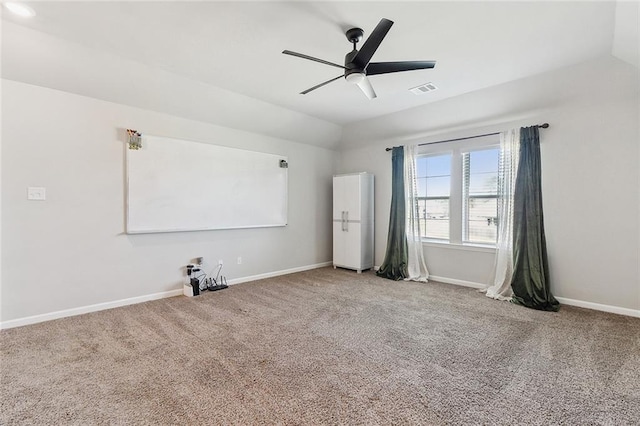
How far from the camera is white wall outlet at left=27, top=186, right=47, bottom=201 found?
327 cm

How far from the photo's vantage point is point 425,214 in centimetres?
545

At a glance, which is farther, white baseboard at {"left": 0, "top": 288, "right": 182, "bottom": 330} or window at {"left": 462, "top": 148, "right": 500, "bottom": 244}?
window at {"left": 462, "top": 148, "right": 500, "bottom": 244}

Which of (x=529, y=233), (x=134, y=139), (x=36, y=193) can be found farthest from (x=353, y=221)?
(x=36, y=193)

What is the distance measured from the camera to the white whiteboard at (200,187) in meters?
3.99

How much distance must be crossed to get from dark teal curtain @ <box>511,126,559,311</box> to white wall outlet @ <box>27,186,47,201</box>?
19.4 ft

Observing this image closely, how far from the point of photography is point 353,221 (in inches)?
233

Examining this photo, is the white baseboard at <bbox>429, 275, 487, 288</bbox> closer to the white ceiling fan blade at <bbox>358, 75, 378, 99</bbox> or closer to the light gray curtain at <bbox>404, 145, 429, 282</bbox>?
the light gray curtain at <bbox>404, 145, 429, 282</bbox>

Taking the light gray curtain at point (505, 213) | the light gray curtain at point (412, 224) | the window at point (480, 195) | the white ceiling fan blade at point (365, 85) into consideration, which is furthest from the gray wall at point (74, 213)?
the light gray curtain at point (505, 213)

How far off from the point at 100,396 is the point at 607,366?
3.79 meters

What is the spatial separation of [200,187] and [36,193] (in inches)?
71.7

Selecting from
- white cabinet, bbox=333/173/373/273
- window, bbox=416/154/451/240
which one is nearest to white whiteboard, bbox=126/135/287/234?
Answer: white cabinet, bbox=333/173/373/273

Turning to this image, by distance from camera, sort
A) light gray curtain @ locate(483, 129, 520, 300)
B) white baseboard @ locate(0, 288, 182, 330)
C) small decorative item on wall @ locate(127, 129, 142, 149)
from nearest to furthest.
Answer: white baseboard @ locate(0, 288, 182, 330) < small decorative item on wall @ locate(127, 129, 142, 149) < light gray curtain @ locate(483, 129, 520, 300)

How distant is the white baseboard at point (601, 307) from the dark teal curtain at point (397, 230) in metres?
2.20

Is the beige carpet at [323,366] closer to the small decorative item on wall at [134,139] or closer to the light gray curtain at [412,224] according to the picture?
the light gray curtain at [412,224]
